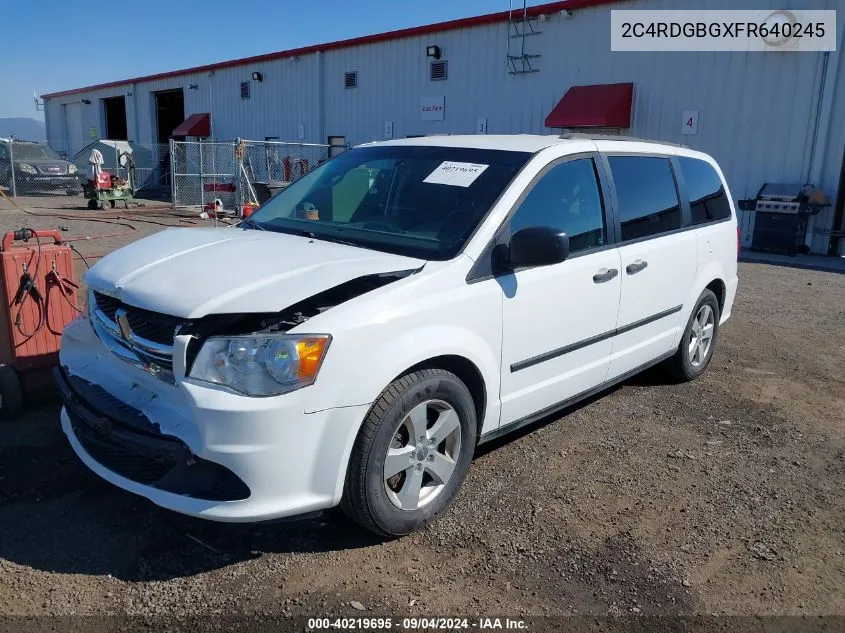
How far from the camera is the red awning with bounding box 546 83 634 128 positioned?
15.5m

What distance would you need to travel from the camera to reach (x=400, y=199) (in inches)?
152

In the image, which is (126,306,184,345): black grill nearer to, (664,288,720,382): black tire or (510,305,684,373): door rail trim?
(510,305,684,373): door rail trim

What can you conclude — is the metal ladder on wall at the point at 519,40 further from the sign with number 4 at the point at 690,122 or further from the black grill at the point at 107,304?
the black grill at the point at 107,304

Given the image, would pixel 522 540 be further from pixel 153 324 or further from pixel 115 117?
pixel 115 117

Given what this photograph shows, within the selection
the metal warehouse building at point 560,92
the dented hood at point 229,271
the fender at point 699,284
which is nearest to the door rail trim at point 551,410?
the fender at point 699,284

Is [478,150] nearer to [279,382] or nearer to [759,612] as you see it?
[279,382]

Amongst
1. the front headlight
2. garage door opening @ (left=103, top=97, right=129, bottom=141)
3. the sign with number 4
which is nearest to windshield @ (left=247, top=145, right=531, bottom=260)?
the front headlight

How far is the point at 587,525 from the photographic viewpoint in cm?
338

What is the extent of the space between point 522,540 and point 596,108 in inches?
559

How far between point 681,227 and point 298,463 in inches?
136

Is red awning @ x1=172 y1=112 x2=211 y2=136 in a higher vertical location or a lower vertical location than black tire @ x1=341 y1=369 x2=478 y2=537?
higher

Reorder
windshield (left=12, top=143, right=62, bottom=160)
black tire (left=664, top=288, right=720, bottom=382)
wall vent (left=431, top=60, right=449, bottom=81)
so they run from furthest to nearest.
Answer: windshield (left=12, top=143, right=62, bottom=160)
wall vent (left=431, top=60, right=449, bottom=81)
black tire (left=664, top=288, right=720, bottom=382)

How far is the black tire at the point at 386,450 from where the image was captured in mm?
2863

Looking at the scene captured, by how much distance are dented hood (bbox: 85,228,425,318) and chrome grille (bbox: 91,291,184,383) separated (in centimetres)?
7
